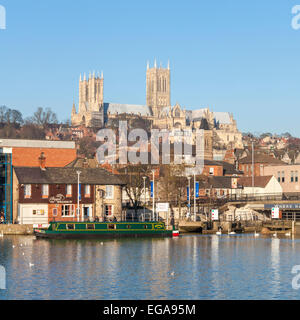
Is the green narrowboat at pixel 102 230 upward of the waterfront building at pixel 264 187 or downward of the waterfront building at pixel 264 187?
downward

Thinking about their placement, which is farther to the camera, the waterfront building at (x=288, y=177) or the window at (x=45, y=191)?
the waterfront building at (x=288, y=177)

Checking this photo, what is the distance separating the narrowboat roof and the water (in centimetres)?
1207

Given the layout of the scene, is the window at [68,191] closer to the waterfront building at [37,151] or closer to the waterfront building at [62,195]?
the waterfront building at [62,195]

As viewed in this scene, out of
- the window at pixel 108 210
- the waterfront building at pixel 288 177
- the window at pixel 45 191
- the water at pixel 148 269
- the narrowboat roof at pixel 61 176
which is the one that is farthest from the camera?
the waterfront building at pixel 288 177

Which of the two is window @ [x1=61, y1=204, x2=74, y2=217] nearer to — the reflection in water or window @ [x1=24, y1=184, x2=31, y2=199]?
window @ [x1=24, y1=184, x2=31, y2=199]

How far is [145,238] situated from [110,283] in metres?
32.9

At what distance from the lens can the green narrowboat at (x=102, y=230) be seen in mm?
74750

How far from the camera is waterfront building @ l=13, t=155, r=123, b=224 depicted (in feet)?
278

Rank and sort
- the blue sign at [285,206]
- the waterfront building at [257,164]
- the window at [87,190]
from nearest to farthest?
the window at [87,190] → the blue sign at [285,206] → the waterfront building at [257,164]

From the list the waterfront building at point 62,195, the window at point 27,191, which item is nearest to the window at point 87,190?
Result: the waterfront building at point 62,195

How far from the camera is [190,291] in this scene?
42844 mm

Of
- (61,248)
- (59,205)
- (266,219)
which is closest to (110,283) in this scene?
(61,248)
